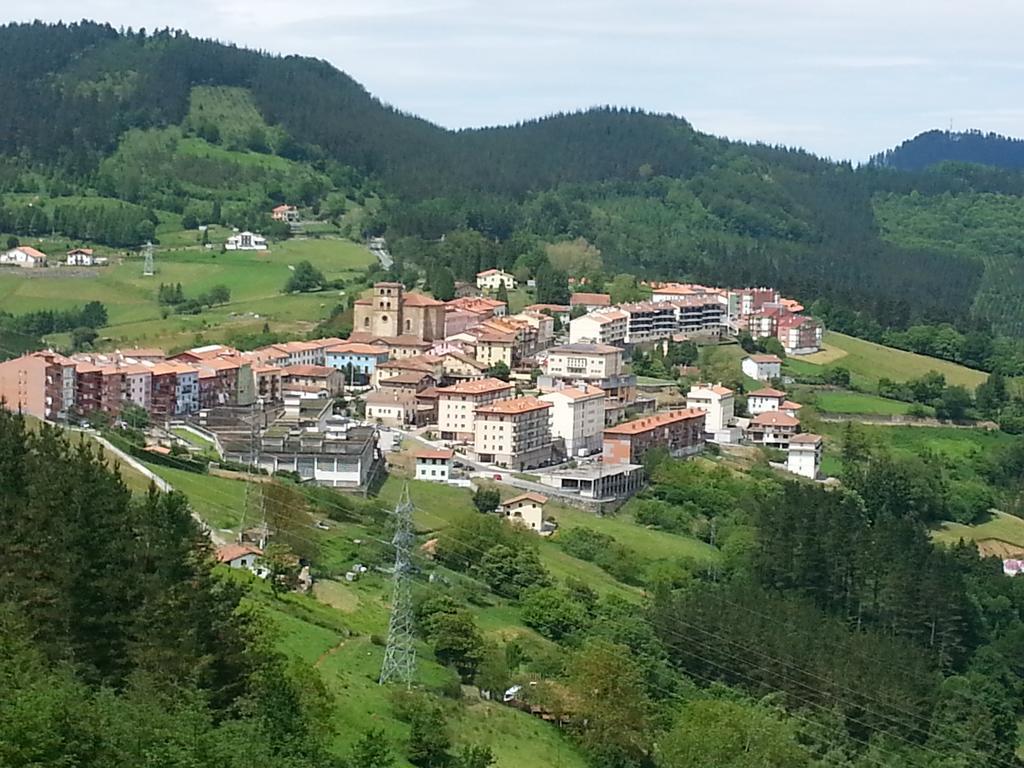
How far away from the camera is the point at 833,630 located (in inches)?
1320

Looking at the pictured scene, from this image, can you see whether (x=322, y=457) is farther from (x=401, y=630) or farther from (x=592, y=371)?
(x=592, y=371)

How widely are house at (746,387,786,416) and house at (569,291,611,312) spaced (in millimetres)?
10622

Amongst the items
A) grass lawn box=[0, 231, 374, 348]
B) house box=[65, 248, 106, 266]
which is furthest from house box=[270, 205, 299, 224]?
house box=[65, 248, 106, 266]

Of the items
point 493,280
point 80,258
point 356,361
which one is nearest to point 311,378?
point 356,361

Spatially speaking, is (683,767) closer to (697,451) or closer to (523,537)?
(523,537)

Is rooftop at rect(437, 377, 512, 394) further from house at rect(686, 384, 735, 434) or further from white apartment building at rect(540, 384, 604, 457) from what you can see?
house at rect(686, 384, 735, 434)

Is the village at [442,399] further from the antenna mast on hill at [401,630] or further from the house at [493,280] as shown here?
the antenna mast on hill at [401,630]

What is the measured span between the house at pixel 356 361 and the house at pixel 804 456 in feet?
42.9

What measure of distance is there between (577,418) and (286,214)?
4137 cm

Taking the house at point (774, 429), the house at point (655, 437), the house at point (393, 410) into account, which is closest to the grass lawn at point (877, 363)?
the house at point (774, 429)

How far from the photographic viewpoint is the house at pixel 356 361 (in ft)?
171

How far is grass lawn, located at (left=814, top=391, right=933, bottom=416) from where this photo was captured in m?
57.8

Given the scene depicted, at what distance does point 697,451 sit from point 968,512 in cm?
823

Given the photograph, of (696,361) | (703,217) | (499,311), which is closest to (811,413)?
(696,361)
